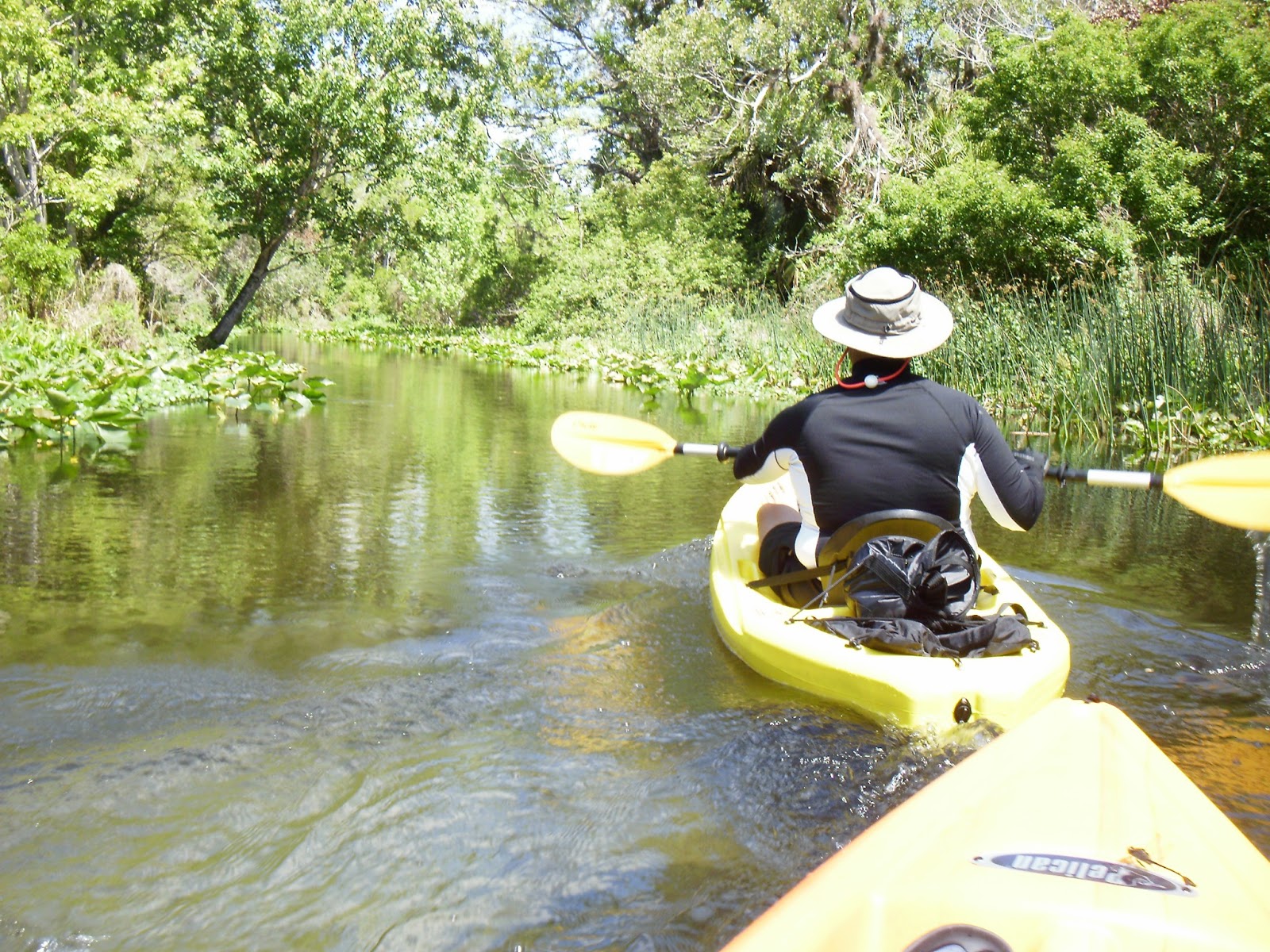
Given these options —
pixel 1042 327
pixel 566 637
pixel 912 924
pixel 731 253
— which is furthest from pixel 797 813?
pixel 731 253

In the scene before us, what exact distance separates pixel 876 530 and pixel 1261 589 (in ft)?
9.23

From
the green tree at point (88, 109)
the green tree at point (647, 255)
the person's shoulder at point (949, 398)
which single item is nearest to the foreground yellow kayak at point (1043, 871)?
the person's shoulder at point (949, 398)

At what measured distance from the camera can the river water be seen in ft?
7.26

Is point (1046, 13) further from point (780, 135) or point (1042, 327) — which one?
point (1042, 327)

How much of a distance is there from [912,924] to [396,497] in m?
5.27

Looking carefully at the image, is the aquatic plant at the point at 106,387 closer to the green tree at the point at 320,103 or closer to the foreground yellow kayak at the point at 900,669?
the foreground yellow kayak at the point at 900,669

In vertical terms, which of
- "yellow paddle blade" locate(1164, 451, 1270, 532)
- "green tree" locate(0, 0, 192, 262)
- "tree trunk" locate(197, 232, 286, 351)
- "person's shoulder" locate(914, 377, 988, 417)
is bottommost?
"tree trunk" locate(197, 232, 286, 351)

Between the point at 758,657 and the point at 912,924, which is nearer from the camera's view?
the point at 912,924

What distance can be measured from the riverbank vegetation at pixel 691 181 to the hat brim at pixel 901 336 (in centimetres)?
541

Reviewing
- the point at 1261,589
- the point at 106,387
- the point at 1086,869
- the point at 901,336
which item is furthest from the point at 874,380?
the point at 106,387

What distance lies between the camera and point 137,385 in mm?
9680

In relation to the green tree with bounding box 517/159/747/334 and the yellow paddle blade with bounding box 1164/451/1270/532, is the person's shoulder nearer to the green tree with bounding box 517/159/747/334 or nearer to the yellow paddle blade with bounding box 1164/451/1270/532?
the yellow paddle blade with bounding box 1164/451/1270/532

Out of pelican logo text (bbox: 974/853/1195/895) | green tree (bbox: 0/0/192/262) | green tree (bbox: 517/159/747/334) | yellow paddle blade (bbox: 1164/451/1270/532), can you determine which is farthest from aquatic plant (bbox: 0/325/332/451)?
green tree (bbox: 517/159/747/334)

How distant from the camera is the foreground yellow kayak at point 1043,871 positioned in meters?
1.39
